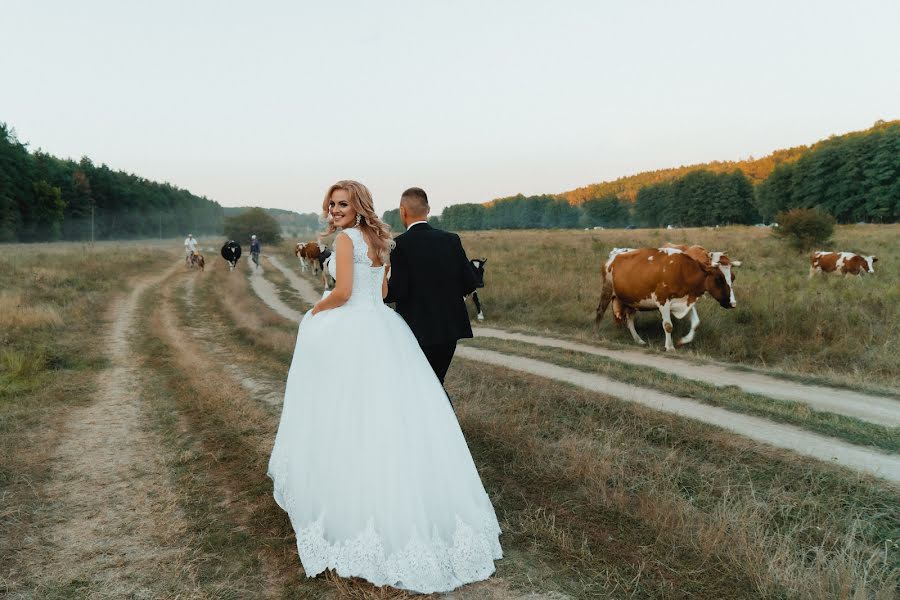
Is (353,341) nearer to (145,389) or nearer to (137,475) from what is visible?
(137,475)

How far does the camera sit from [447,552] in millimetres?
3541

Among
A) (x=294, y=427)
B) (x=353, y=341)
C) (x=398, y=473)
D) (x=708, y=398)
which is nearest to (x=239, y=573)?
(x=294, y=427)

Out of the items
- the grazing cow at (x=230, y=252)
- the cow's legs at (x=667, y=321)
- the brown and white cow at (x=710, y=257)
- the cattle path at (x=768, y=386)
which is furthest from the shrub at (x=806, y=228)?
the grazing cow at (x=230, y=252)

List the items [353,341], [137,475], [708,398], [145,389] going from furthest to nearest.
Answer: [145,389] < [708,398] < [137,475] < [353,341]

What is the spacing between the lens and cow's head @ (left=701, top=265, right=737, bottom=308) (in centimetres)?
1337

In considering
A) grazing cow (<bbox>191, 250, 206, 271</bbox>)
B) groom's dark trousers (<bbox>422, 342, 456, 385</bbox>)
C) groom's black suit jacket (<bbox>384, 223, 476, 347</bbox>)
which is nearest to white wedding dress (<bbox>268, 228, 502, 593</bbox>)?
groom's black suit jacket (<bbox>384, 223, 476, 347</bbox>)

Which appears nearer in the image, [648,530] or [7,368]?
[648,530]

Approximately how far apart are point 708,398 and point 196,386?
27.0 ft

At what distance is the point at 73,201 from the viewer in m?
77.7

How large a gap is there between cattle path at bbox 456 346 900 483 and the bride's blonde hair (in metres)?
5.04

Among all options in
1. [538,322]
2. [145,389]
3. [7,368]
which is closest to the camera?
[145,389]

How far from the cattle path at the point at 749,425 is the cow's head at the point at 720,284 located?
226 inches

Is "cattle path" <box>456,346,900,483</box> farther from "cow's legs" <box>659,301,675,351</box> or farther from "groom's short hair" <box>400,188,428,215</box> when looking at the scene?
"groom's short hair" <box>400,188,428,215</box>

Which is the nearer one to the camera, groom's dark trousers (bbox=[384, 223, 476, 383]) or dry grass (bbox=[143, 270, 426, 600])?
dry grass (bbox=[143, 270, 426, 600])
